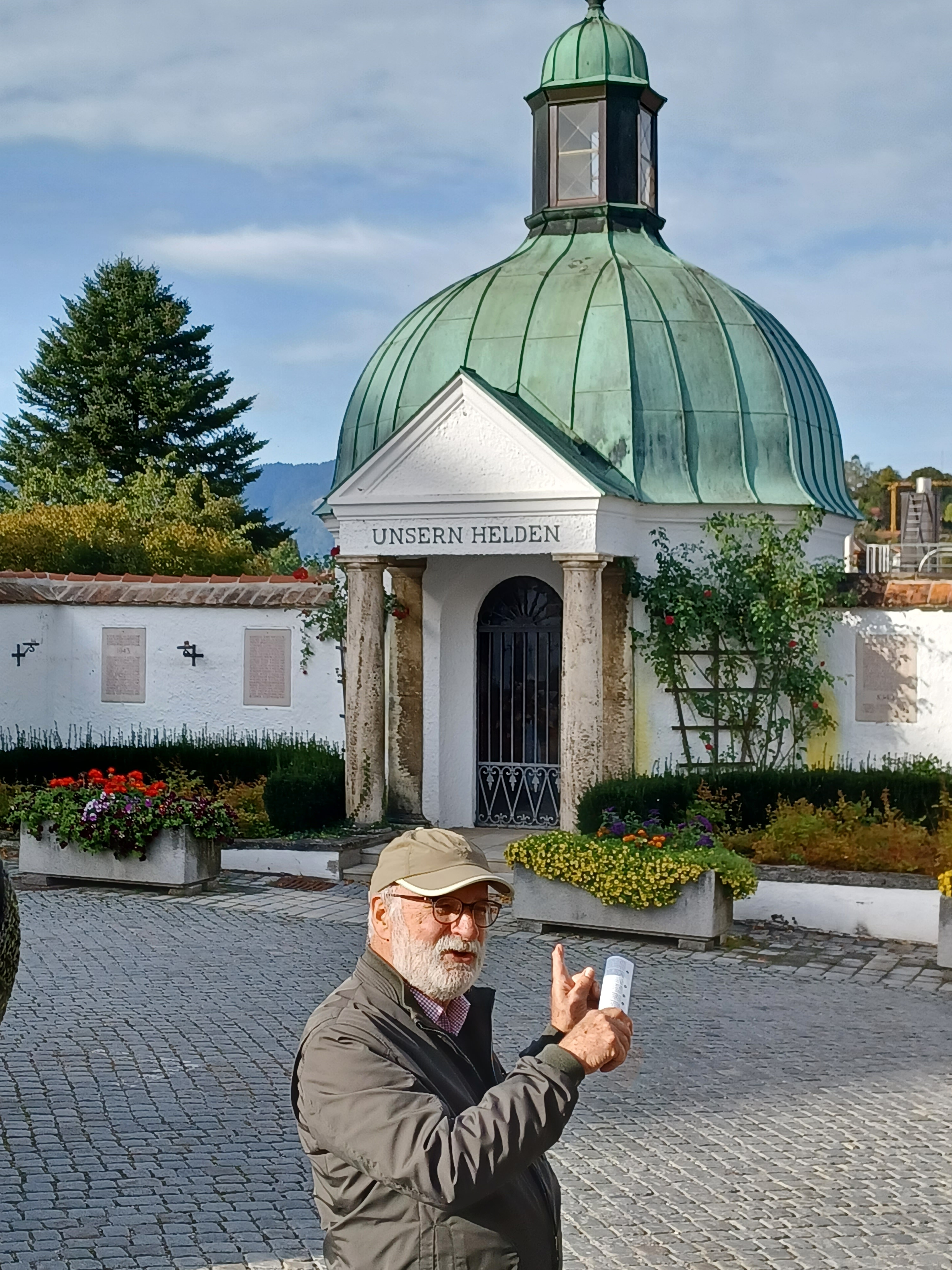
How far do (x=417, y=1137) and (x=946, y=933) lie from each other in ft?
29.9

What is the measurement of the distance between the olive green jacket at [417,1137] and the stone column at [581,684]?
11.1 metres

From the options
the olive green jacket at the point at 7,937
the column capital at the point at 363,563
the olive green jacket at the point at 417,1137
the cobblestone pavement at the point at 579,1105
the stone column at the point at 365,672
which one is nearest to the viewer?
the olive green jacket at the point at 417,1137

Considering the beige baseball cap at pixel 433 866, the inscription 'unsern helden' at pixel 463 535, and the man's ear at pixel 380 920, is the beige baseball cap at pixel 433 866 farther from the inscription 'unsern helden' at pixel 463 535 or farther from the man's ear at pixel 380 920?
the inscription 'unsern helden' at pixel 463 535

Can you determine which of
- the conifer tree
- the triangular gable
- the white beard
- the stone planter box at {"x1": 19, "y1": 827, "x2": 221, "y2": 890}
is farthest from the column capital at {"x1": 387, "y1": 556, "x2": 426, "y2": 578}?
the conifer tree

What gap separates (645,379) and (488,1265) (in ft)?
44.9

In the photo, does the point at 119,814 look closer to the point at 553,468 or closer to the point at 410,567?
the point at 410,567

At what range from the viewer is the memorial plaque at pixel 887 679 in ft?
50.4

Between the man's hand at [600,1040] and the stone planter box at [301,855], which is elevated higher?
the man's hand at [600,1040]

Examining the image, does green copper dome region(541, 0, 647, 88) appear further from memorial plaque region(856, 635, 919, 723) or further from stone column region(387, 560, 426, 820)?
memorial plaque region(856, 635, 919, 723)

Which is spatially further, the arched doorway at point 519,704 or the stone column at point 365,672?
the arched doorway at point 519,704

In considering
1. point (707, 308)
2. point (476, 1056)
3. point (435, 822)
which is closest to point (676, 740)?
point (435, 822)

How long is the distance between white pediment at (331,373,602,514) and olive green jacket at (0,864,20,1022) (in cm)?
1072

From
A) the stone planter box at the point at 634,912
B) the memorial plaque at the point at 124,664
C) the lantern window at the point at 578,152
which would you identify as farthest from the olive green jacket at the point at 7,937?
the lantern window at the point at 578,152

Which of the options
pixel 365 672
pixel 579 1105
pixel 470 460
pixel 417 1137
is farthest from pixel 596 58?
pixel 417 1137
